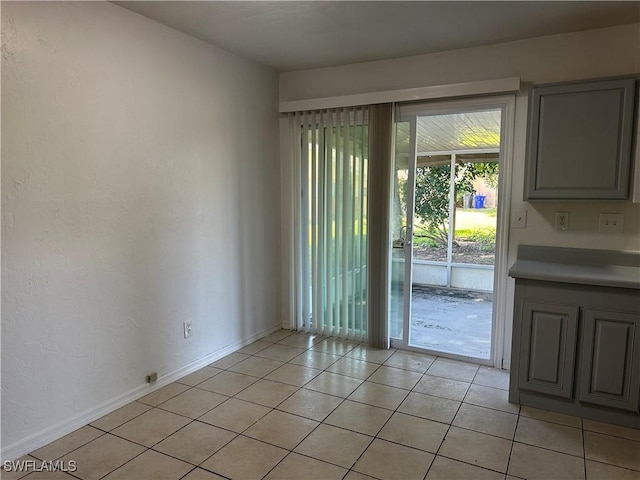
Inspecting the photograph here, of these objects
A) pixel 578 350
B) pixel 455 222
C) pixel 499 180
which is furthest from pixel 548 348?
pixel 455 222

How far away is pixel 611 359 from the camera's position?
2357 mm

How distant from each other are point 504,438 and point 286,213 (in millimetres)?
2520

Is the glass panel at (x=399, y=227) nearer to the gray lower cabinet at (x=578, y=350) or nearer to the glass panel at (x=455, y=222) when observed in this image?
the gray lower cabinet at (x=578, y=350)

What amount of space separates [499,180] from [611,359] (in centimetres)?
137

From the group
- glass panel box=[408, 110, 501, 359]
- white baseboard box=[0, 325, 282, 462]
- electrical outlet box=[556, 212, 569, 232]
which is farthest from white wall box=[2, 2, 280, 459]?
glass panel box=[408, 110, 501, 359]

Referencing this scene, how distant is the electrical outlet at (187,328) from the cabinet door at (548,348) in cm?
224

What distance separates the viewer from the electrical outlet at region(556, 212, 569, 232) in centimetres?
287

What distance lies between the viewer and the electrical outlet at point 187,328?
305 centimetres

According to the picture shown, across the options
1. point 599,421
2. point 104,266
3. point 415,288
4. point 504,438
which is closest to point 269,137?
point 104,266

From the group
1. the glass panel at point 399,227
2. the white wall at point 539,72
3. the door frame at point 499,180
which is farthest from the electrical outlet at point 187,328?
the white wall at point 539,72

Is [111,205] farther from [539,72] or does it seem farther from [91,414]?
[539,72]

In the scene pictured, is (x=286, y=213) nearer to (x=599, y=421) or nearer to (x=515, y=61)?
(x=515, y=61)

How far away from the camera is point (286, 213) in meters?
3.98

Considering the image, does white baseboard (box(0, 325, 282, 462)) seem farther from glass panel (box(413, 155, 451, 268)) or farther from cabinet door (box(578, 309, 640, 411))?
glass panel (box(413, 155, 451, 268))
